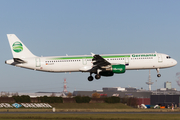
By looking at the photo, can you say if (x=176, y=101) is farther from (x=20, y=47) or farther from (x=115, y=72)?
(x=20, y=47)

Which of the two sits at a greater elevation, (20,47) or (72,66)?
(20,47)

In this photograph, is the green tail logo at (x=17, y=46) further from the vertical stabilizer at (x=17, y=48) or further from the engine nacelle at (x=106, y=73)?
the engine nacelle at (x=106, y=73)

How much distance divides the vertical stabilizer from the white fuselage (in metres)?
2.74

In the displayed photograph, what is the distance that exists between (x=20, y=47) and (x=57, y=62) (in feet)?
34.4

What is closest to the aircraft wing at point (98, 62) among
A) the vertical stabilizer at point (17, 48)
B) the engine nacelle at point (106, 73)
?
the engine nacelle at point (106, 73)

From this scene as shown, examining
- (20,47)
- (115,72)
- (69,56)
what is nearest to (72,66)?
(69,56)

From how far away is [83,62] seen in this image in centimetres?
6638

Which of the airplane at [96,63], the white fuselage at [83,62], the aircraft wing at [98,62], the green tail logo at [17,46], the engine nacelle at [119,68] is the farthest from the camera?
the green tail logo at [17,46]

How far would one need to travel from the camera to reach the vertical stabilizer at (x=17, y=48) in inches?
2766

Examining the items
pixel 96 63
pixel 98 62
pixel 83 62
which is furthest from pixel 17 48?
pixel 98 62

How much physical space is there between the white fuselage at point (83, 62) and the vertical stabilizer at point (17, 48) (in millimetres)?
2739

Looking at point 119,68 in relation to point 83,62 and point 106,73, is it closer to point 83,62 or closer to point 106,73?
point 106,73

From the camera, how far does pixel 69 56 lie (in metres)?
67.4

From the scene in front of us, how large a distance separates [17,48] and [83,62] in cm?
1622
